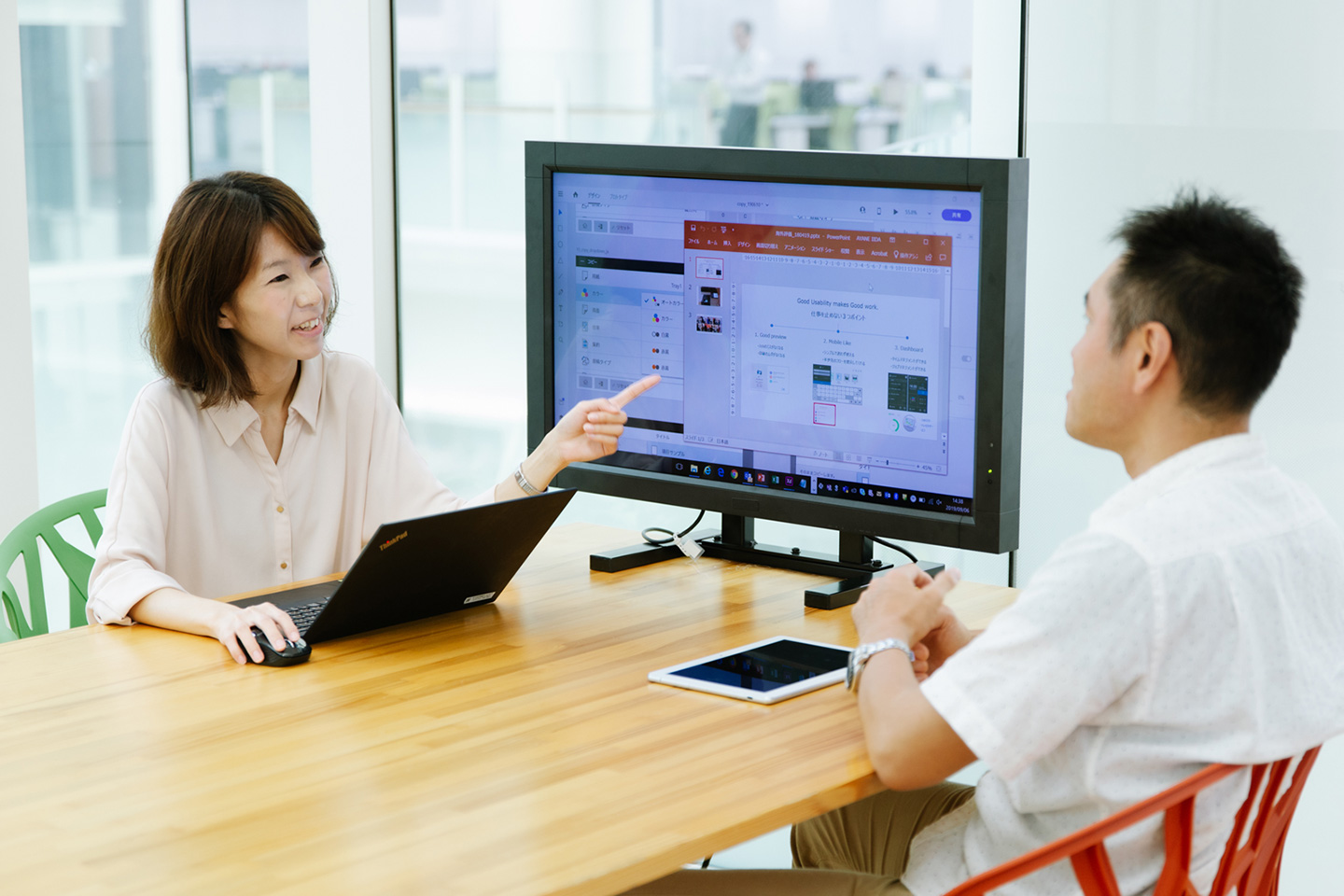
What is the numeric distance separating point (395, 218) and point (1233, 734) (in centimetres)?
266

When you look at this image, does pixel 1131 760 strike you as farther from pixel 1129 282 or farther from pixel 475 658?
pixel 475 658

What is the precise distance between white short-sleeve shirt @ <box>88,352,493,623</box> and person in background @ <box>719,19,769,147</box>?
983mm

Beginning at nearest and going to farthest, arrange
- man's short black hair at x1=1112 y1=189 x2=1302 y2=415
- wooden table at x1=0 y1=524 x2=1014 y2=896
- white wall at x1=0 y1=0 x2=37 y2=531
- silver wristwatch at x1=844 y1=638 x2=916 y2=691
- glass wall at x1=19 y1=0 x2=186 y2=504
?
wooden table at x1=0 y1=524 x2=1014 y2=896 → man's short black hair at x1=1112 y1=189 x2=1302 y2=415 → silver wristwatch at x1=844 y1=638 x2=916 y2=691 → white wall at x1=0 y1=0 x2=37 y2=531 → glass wall at x1=19 y1=0 x2=186 y2=504

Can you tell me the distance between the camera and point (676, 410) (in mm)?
2156

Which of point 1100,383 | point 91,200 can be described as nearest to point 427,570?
point 1100,383


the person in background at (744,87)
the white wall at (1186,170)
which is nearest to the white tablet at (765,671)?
the white wall at (1186,170)

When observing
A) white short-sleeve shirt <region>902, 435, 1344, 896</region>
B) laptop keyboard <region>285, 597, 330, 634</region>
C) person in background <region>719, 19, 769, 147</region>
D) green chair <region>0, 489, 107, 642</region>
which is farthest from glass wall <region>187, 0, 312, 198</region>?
white short-sleeve shirt <region>902, 435, 1344, 896</region>

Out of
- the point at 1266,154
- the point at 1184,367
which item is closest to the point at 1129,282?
the point at 1184,367

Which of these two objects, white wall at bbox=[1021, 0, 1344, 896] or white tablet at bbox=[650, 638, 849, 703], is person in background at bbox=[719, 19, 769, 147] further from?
white tablet at bbox=[650, 638, 849, 703]

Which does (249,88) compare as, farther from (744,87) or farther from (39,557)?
(39,557)

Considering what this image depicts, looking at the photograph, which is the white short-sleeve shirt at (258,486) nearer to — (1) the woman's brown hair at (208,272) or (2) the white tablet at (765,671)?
(1) the woman's brown hair at (208,272)

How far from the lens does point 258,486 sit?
220 centimetres

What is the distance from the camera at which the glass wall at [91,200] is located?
441cm

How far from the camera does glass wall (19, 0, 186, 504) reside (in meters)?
4.41
